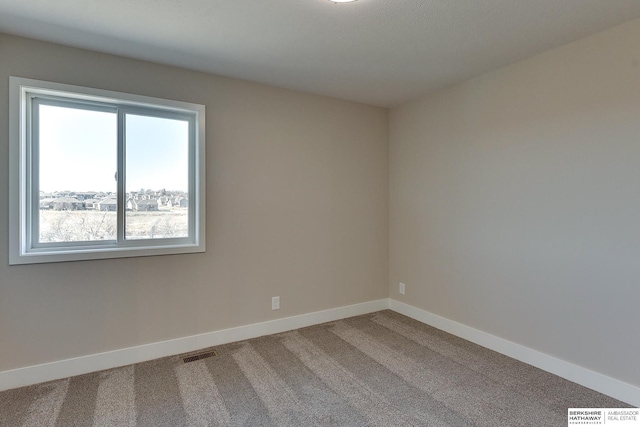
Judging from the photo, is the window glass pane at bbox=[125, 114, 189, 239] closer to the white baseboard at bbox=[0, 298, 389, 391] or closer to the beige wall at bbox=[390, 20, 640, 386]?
the white baseboard at bbox=[0, 298, 389, 391]

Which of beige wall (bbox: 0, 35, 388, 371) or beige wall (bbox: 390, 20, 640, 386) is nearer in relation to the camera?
beige wall (bbox: 390, 20, 640, 386)

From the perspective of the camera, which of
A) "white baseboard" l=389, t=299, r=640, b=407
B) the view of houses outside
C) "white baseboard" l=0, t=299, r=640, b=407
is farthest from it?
the view of houses outside

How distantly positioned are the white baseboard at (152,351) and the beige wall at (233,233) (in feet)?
0.19

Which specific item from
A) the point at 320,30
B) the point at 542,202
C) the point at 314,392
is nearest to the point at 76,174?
the point at 320,30

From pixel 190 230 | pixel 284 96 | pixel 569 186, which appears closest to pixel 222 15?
pixel 284 96

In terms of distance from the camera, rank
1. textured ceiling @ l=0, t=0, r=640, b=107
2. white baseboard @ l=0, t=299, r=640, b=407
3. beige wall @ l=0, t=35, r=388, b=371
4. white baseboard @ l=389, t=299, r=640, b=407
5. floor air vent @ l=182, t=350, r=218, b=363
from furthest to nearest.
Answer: floor air vent @ l=182, t=350, r=218, b=363 < beige wall @ l=0, t=35, r=388, b=371 < white baseboard @ l=0, t=299, r=640, b=407 < white baseboard @ l=389, t=299, r=640, b=407 < textured ceiling @ l=0, t=0, r=640, b=107

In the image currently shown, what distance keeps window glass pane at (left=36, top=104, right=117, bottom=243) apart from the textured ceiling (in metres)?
0.56

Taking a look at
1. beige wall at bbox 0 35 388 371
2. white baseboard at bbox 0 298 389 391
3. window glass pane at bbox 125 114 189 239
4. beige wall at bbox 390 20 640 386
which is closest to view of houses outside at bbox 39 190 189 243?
window glass pane at bbox 125 114 189 239

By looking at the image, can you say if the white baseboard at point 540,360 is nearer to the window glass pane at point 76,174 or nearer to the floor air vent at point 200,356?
the floor air vent at point 200,356

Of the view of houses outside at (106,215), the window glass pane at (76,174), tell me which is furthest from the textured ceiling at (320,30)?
the view of houses outside at (106,215)

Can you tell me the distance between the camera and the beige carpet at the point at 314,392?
6.41 feet

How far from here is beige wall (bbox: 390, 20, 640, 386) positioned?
212 centimetres

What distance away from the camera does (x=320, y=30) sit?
7.14 ft

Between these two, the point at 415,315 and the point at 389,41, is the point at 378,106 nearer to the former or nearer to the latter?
the point at 389,41
